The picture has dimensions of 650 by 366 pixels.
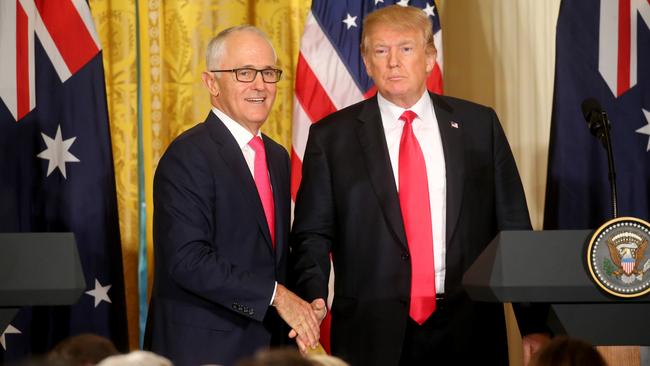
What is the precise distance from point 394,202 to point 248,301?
2.04 feet

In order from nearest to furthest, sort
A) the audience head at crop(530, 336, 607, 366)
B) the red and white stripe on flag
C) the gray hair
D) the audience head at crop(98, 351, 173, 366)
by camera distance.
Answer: the audience head at crop(98, 351, 173, 366), the audience head at crop(530, 336, 607, 366), the gray hair, the red and white stripe on flag

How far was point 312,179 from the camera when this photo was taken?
3.80 m

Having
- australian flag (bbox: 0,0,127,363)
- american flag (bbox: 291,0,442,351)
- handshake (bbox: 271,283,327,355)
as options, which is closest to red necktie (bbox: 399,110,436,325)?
handshake (bbox: 271,283,327,355)

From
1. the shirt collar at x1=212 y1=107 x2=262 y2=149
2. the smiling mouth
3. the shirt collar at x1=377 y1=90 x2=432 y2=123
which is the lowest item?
the shirt collar at x1=212 y1=107 x2=262 y2=149

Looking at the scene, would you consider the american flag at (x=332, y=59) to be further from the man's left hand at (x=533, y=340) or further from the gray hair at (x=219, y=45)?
the man's left hand at (x=533, y=340)

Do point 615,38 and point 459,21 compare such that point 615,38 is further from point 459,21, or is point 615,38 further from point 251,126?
point 251,126

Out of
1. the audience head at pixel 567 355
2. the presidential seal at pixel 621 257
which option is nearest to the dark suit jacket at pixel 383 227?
the presidential seal at pixel 621 257

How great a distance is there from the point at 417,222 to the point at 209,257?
2.43ft

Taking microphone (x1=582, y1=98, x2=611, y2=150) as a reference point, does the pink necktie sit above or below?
below

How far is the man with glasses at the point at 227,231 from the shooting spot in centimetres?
347

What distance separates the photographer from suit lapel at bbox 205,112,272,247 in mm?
3633

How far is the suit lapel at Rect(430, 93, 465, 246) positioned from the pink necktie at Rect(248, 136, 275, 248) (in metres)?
0.62

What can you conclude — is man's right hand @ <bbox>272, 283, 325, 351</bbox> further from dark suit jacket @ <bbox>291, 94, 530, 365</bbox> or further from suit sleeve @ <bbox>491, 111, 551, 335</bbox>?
suit sleeve @ <bbox>491, 111, 551, 335</bbox>

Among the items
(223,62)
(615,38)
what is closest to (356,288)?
(223,62)
